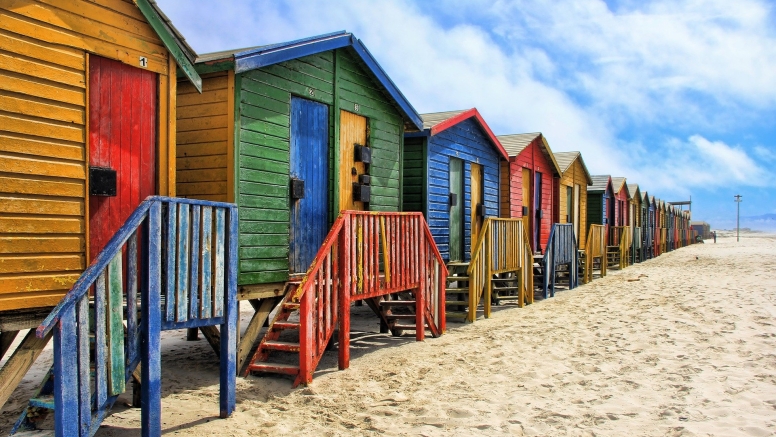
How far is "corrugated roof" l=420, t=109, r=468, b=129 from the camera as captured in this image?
11809mm

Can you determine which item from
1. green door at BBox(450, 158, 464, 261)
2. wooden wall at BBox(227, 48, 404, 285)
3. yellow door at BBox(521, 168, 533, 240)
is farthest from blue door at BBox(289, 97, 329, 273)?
yellow door at BBox(521, 168, 533, 240)

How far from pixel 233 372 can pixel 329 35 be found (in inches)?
192

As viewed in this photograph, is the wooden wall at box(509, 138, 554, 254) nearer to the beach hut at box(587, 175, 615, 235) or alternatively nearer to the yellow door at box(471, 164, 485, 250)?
the yellow door at box(471, 164, 485, 250)

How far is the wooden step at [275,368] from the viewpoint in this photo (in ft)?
21.9

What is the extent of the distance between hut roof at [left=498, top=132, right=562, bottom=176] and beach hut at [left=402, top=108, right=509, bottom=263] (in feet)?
3.15

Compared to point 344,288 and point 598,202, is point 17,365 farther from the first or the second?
point 598,202

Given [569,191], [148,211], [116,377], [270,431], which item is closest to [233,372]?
[270,431]

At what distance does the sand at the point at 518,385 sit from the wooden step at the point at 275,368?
0.13m

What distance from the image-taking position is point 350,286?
7492 millimetres

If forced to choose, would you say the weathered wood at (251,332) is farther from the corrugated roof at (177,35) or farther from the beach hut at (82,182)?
the corrugated roof at (177,35)

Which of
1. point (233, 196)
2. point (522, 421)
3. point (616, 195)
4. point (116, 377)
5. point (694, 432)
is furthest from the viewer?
point (616, 195)

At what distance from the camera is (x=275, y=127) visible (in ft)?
25.2

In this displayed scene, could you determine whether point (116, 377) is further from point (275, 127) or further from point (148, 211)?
point (275, 127)

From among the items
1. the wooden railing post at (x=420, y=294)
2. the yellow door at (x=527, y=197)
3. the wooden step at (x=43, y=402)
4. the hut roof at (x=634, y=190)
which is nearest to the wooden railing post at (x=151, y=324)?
the wooden step at (x=43, y=402)
